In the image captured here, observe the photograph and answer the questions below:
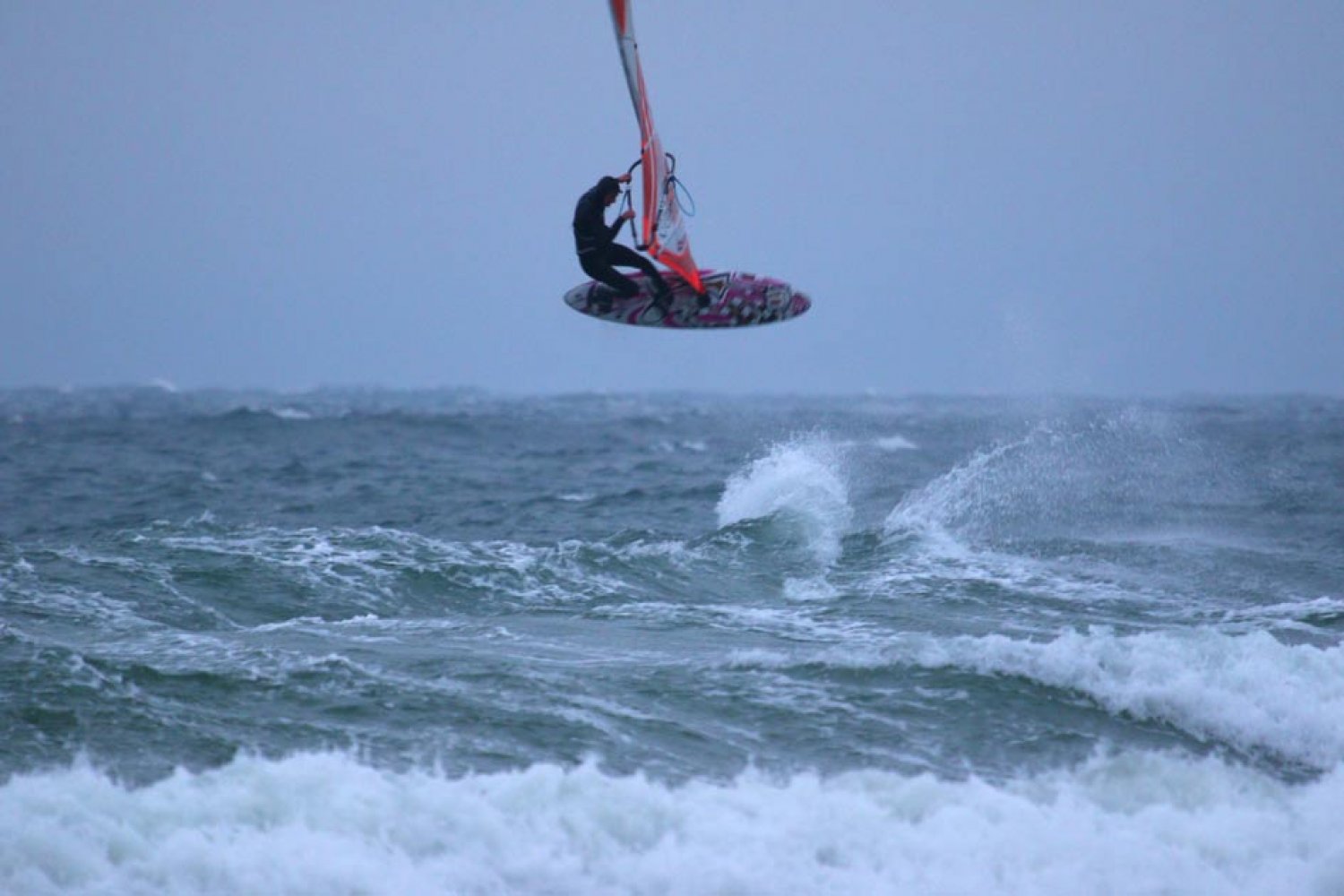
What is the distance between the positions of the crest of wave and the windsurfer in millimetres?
4577

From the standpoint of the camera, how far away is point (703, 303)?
13203 mm

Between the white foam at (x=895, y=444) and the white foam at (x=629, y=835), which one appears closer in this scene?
the white foam at (x=629, y=835)

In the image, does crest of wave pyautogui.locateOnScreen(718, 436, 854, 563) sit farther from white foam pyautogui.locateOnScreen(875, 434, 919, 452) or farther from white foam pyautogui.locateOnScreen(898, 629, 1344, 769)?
white foam pyautogui.locateOnScreen(875, 434, 919, 452)

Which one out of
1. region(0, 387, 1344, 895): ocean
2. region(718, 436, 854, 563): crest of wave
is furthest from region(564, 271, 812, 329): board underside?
region(718, 436, 854, 563): crest of wave

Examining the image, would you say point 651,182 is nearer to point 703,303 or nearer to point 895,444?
point 703,303

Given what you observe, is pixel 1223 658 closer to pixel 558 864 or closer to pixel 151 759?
pixel 558 864

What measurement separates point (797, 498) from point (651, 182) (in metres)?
7.41

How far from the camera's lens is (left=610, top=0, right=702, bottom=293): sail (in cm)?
1044

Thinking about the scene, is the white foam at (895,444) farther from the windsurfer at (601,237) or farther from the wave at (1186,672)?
the wave at (1186,672)

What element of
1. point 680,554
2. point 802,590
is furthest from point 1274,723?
point 680,554

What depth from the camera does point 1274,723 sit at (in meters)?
8.83

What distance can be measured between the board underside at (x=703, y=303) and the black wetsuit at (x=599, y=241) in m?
0.96

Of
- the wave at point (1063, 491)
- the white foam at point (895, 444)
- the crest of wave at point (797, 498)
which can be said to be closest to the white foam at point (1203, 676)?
the crest of wave at point (797, 498)

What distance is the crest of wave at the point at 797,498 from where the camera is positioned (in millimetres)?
16141
